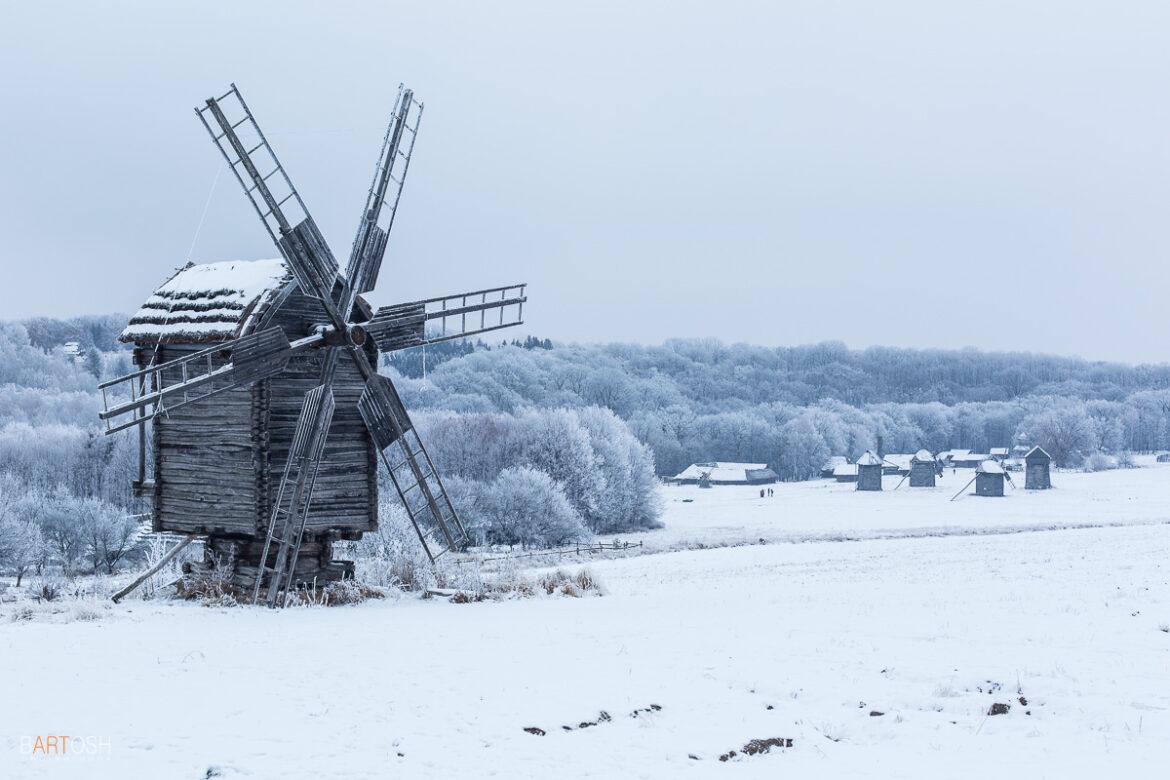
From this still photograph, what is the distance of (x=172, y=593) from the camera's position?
61.9 feet

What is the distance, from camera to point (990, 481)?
87188 millimetres

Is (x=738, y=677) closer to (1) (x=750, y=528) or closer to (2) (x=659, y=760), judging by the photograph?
(2) (x=659, y=760)

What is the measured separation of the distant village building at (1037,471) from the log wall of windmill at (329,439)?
285ft

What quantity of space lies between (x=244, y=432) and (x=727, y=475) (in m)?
A: 104

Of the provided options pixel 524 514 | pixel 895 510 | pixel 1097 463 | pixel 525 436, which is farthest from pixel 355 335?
pixel 1097 463

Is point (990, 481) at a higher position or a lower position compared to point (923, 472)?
lower

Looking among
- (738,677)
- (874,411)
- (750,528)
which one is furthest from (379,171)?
(874,411)

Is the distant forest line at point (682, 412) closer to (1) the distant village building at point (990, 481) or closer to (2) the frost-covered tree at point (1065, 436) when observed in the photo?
(2) the frost-covered tree at point (1065, 436)

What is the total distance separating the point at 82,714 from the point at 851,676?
8.32 meters

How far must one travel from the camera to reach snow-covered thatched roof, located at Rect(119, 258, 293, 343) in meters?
18.3

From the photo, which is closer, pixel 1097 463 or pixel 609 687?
pixel 609 687

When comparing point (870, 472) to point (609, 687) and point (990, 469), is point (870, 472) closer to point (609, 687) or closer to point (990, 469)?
point (990, 469)

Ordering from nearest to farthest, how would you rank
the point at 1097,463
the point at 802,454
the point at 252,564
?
the point at 252,564 → the point at 1097,463 → the point at 802,454

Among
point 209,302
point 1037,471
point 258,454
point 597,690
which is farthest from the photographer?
point 1037,471
